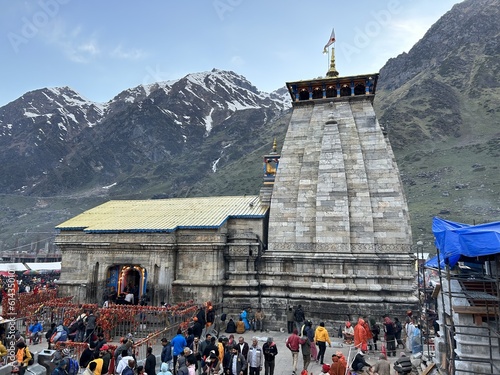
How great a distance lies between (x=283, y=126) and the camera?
139 metres

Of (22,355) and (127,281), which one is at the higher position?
(127,281)

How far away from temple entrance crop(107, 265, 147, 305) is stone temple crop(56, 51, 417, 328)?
Answer: 65 millimetres

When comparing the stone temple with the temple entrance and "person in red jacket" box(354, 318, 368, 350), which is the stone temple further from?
"person in red jacket" box(354, 318, 368, 350)

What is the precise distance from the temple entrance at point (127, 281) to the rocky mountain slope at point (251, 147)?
4283 centimetres

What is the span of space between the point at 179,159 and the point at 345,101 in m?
136

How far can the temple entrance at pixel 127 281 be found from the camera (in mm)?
19969

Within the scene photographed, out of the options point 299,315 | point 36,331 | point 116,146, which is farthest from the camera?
point 116,146

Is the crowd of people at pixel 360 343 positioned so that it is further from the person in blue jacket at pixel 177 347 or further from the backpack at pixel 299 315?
the person in blue jacket at pixel 177 347

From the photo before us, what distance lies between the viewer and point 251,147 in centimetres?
14238

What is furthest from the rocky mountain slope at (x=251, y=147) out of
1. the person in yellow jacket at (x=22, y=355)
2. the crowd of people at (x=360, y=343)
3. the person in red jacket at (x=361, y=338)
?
the person in yellow jacket at (x=22, y=355)

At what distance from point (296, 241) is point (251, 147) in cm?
12418

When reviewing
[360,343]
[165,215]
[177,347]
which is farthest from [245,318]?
[165,215]

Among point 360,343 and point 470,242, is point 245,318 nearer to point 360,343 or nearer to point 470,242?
point 360,343

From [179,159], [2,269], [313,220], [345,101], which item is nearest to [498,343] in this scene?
[313,220]
